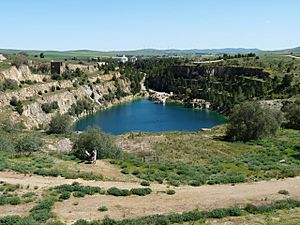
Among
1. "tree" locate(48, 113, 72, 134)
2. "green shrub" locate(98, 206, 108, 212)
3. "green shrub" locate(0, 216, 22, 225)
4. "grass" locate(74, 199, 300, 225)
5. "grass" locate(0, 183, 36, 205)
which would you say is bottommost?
"tree" locate(48, 113, 72, 134)

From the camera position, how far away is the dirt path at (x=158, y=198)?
18.6 metres

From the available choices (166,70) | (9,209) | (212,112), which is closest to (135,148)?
(9,209)

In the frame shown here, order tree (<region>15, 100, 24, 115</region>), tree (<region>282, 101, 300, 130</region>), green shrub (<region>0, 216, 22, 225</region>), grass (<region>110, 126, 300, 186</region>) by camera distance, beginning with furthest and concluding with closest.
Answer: tree (<region>15, 100, 24, 115</region>)
tree (<region>282, 101, 300, 130</region>)
grass (<region>110, 126, 300, 186</region>)
green shrub (<region>0, 216, 22, 225</region>)

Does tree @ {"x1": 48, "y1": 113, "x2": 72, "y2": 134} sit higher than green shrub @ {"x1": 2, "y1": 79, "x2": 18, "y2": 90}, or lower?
lower

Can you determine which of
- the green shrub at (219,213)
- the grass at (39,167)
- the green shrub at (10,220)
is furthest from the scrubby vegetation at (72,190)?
the green shrub at (219,213)

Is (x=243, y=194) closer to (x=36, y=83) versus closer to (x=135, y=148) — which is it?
(x=135, y=148)

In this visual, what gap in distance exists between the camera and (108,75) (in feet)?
474

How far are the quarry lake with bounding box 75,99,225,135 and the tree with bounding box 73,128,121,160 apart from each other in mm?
46708

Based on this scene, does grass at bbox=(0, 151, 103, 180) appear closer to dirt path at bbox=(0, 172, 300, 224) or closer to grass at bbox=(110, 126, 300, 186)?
dirt path at bbox=(0, 172, 300, 224)

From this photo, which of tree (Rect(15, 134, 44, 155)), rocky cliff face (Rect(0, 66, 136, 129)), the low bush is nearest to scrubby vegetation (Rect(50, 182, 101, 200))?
the low bush

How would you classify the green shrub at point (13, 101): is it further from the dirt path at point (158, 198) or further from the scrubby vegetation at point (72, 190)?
the scrubby vegetation at point (72, 190)

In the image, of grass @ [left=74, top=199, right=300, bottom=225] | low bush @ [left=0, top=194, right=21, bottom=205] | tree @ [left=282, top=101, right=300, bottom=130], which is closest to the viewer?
grass @ [left=74, top=199, right=300, bottom=225]

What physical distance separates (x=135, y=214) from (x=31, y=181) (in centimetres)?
840

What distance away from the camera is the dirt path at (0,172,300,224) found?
61.0ft
